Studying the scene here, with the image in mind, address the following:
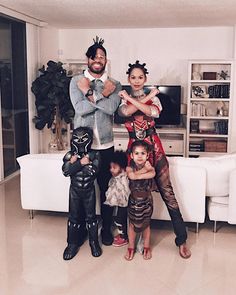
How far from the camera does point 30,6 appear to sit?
16.5 feet

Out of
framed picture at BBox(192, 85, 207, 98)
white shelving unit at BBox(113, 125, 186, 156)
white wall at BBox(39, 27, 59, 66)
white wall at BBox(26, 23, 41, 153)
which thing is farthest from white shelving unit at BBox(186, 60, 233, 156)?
white wall at BBox(26, 23, 41, 153)

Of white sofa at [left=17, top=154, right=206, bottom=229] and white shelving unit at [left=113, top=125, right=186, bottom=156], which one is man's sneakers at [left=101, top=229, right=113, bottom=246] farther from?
white shelving unit at [left=113, top=125, right=186, bottom=156]

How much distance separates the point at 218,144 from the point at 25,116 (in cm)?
313

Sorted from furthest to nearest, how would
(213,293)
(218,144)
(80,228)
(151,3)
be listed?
1. (218,144)
2. (151,3)
3. (80,228)
4. (213,293)

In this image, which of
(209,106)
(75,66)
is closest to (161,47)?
(209,106)

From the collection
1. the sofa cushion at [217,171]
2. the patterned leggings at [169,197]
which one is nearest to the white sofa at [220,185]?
the sofa cushion at [217,171]

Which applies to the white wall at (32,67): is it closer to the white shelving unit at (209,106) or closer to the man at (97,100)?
the white shelving unit at (209,106)

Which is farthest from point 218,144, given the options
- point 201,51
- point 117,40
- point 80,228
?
point 80,228

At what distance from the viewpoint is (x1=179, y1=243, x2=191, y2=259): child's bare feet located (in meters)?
3.20

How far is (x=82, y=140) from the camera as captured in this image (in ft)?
10.1

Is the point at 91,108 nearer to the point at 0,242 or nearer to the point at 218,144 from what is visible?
the point at 0,242

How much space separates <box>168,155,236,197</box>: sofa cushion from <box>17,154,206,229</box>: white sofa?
66mm

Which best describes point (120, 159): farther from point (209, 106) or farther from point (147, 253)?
point (209, 106)

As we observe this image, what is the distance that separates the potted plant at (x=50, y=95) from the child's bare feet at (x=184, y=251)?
11.7ft
